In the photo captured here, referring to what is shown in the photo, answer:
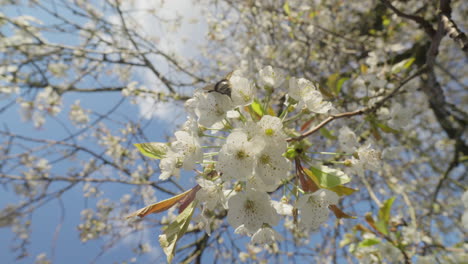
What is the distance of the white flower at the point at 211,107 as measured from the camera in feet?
2.42

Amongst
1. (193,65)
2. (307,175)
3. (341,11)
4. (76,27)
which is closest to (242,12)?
(193,65)

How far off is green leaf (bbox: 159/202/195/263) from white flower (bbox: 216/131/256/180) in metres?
0.21

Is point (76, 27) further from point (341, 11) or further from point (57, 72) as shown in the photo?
point (341, 11)

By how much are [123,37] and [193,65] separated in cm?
134

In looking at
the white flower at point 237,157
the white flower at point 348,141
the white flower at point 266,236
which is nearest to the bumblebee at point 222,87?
the white flower at point 237,157

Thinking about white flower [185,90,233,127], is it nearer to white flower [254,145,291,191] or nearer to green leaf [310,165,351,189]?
white flower [254,145,291,191]

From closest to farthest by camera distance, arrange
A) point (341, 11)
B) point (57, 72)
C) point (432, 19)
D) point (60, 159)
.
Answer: point (60, 159) → point (432, 19) → point (57, 72) → point (341, 11)

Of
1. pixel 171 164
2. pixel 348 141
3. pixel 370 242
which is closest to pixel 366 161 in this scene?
pixel 348 141

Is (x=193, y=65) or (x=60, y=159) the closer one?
(x=60, y=159)

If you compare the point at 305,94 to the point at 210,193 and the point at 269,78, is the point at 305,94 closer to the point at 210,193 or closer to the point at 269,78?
the point at 269,78

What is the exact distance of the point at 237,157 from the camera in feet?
2.21

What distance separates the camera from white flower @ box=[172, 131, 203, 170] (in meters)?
0.73

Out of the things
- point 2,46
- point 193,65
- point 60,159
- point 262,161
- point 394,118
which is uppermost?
point 193,65

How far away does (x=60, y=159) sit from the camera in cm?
236
